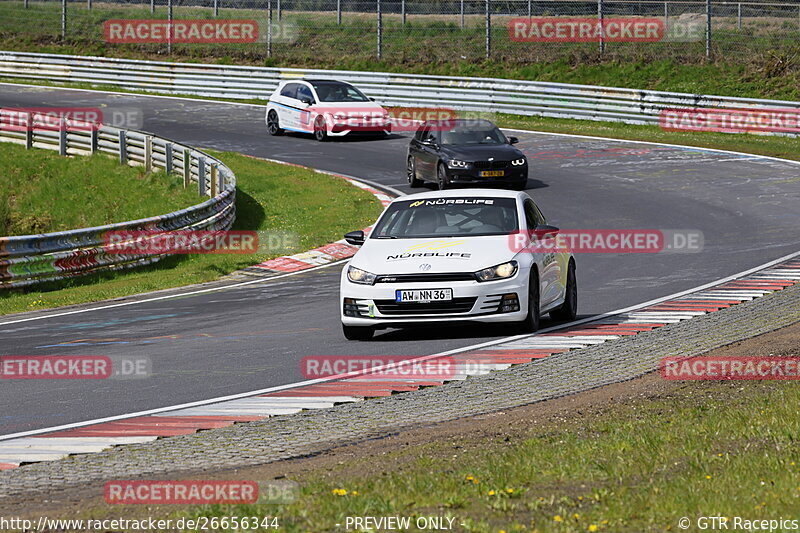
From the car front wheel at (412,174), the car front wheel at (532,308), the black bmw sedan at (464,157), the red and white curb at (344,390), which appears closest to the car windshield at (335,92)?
the black bmw sedan at (464,157)

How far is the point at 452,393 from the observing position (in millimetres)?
10258

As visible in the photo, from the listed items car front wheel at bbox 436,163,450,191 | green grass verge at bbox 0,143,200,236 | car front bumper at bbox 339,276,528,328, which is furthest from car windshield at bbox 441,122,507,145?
car front bumper at bbox 339,276,528,328

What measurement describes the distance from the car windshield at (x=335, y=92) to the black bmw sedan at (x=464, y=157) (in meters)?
7.65

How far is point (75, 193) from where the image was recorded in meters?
30.1

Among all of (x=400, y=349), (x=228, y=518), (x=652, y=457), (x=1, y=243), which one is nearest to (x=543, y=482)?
(x=652, y=457)

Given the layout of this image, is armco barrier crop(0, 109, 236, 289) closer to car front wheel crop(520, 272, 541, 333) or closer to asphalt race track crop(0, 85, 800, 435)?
asphalt race track crop(0, 85, 800, 435)

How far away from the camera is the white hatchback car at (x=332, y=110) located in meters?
34.3

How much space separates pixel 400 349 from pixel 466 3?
32.6 m

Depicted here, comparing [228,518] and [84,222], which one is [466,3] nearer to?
[84,222]

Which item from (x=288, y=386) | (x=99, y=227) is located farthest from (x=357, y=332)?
(x=99, y=227)

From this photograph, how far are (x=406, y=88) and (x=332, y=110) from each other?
582cm

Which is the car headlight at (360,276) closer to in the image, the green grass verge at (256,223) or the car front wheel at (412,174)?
the green grass verge at (256,223)

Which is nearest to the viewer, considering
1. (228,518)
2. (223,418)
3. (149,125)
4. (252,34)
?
(228,518)

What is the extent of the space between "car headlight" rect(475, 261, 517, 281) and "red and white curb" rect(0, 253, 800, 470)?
2.16 ft
